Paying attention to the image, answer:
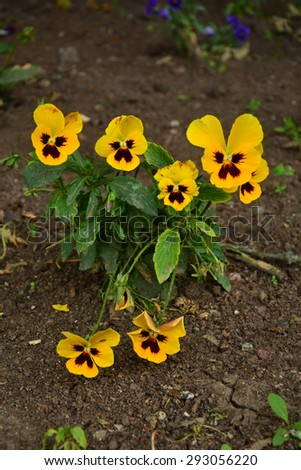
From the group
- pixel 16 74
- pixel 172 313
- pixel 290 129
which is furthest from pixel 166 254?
pixel 16 74

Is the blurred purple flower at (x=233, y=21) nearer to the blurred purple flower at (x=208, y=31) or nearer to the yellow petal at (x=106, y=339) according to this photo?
the blurred purple flower at (x=208, y=31)

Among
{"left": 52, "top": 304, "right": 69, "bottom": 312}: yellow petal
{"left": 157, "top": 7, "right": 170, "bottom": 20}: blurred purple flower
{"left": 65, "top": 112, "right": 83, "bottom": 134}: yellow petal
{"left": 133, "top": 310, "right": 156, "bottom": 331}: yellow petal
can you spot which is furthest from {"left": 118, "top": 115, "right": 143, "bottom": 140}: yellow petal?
{"left": 157, "top": 7, "right": 170, "bottom": 20}: blurred purple flower

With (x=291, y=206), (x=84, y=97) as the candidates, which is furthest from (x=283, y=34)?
(x=291, y=206)

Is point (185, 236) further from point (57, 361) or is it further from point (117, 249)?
point (57, 361)

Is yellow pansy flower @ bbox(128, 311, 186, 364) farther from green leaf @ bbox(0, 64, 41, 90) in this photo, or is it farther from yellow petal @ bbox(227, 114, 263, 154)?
green leaf @ bbox(0, 64, 41, 90)

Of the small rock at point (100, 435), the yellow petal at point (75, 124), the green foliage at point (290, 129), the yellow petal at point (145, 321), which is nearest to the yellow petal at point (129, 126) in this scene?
the yellow petal at point (75, 124)

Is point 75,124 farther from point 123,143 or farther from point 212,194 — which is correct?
point 212,194
